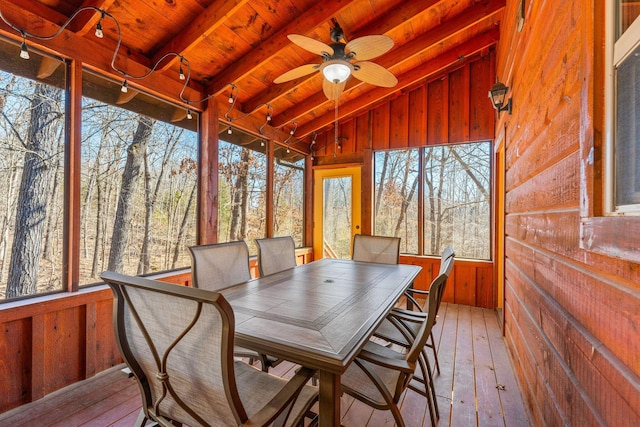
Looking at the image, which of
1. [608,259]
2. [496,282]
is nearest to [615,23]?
[608,259]

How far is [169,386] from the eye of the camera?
1.03 metres

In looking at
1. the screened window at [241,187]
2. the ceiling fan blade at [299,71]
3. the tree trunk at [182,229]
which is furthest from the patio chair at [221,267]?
the ceiling fan blade at [299,71]

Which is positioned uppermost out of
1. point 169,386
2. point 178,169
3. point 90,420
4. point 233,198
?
point 178,169

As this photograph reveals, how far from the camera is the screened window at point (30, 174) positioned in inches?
72.0

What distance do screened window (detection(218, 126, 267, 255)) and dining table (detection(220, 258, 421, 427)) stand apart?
57.8 inches

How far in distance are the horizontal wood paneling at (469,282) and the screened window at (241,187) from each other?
2.59 metres

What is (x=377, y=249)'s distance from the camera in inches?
124

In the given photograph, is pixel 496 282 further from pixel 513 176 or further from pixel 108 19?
pixel 108 19

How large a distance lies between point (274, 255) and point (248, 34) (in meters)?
2.13

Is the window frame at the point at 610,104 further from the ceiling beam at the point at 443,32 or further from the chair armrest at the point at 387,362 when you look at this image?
the ceiling beam at the point at 443,32

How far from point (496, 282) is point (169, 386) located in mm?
4045

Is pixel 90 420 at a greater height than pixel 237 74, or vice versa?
pixel 237 74

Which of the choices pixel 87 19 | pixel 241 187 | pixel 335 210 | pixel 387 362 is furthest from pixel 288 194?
pixel 387 362

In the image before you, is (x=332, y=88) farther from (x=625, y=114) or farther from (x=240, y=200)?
(x=625, y=114)
